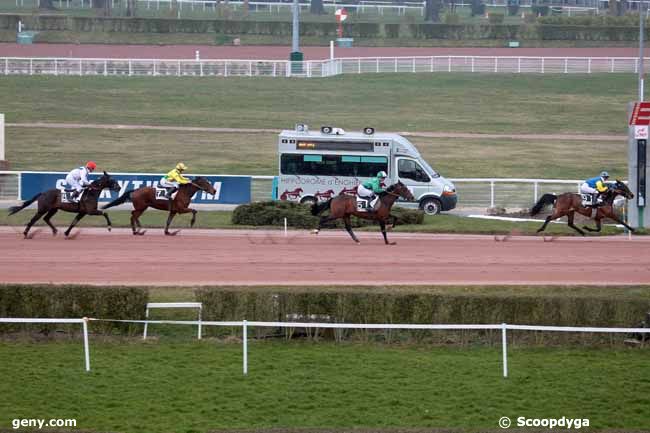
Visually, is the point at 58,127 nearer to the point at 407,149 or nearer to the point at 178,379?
the point at 407,149

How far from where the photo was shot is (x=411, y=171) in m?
26.4

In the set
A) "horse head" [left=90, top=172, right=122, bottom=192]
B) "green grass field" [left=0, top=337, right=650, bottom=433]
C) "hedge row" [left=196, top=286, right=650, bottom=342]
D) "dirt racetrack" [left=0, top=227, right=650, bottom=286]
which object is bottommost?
"green grass field" [left=0, top=337, right=650, bottom=433]

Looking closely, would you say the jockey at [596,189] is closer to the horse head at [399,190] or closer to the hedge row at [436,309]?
the horse head at [399,190]

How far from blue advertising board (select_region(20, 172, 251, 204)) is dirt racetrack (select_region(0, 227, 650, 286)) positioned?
3826 mm

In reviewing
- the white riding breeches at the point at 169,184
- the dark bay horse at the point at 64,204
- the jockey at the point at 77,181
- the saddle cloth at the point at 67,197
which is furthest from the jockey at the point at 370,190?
the saddle cloth at the point at 67,197

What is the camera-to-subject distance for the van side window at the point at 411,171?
26.3 meters

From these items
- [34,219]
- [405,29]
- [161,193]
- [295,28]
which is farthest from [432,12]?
[34,219]

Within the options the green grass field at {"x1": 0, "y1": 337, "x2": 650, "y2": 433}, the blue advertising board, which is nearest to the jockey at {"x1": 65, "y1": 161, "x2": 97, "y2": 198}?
the blue advertising board

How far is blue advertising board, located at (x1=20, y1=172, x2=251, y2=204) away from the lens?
26.8 metres

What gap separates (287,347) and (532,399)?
3182 mm

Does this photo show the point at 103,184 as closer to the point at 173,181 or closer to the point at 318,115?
the point at 173,181

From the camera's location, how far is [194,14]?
67.6 m

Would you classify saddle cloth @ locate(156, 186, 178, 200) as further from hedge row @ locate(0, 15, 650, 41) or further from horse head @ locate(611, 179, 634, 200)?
hedge row @ locate(0, 15, 650, 41)

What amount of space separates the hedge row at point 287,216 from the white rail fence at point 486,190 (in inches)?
129
